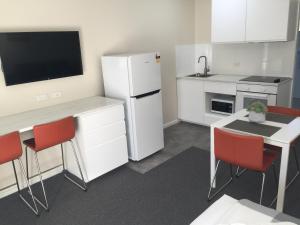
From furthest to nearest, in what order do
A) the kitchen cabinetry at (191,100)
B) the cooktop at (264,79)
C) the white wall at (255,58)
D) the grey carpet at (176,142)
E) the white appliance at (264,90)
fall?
the kitchen cabinetry at (191,100) < the white wall at (255,58) < the cooktop at (264,79) < the white appliance at (264,90) < the grey carpet at (176,142)

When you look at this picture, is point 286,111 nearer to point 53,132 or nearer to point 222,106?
point 222,106

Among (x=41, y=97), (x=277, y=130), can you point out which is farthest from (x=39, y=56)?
(x=277, y=130)

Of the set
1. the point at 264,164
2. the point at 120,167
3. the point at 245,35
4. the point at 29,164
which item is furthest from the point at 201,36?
the point at 29,164

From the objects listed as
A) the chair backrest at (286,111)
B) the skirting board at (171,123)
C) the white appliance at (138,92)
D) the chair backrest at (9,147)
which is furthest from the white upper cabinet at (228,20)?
the chair backrest at (9,147)

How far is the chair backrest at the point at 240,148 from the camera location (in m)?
2.17

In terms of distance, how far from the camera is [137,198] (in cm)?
282

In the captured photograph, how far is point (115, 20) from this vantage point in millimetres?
3732

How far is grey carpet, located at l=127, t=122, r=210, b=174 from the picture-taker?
11.7ft

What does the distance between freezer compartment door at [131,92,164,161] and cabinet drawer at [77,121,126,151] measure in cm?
23

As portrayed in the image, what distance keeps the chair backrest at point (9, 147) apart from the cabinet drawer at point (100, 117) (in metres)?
0.70

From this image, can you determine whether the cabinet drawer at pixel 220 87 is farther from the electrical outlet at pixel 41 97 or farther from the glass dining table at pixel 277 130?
the electrical outlet at pixel 41 97

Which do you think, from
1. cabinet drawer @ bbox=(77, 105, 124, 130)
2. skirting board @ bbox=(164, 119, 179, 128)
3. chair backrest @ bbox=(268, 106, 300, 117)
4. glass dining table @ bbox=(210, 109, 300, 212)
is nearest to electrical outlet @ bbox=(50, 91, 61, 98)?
cabinet drawer @ bbox=(77, 105, 124, 130)

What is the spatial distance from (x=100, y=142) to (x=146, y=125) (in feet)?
2.37

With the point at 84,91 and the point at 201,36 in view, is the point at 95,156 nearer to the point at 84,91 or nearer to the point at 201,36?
the point at 84,91
